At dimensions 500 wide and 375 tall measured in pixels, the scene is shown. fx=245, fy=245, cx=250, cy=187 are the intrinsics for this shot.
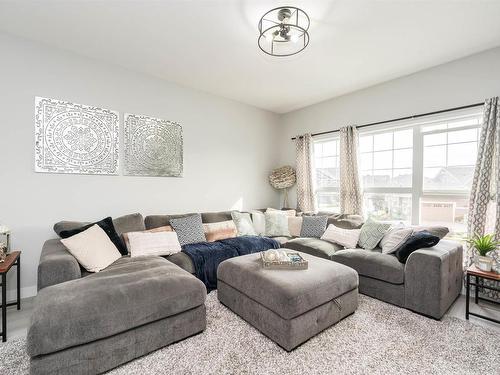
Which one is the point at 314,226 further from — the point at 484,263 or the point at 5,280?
the point at 5,280

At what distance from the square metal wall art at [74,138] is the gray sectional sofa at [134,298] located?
0.69 metres

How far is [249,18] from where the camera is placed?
2.23m

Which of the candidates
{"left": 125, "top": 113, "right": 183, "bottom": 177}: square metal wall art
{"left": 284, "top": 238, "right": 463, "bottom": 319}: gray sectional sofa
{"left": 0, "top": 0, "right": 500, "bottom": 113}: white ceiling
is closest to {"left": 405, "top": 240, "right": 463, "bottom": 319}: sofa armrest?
{"left": 284, "top": 238, "right": 463, "bottom": 319}: gray sectional sofa

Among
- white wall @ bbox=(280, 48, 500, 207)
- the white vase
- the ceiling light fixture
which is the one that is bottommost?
the white vase

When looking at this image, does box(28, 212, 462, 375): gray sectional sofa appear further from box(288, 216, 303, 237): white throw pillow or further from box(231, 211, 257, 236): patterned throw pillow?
box(231, 211, 257, 236): patterned throw pillow

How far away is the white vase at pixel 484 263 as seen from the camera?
87.0 inches

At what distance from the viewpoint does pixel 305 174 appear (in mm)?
4555

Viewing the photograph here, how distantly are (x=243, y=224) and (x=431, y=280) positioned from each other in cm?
234

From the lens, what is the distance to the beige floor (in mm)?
1997

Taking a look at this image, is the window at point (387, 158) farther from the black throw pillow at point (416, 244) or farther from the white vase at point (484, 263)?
the white vase at point (484, 263)

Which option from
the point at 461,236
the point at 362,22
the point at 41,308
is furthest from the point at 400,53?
the point at 41,308

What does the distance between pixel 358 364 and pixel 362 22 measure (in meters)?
2.80

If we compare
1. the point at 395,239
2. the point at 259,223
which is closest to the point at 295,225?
the point at 259,223

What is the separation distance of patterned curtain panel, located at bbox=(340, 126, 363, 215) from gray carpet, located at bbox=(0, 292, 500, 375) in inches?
75.6
